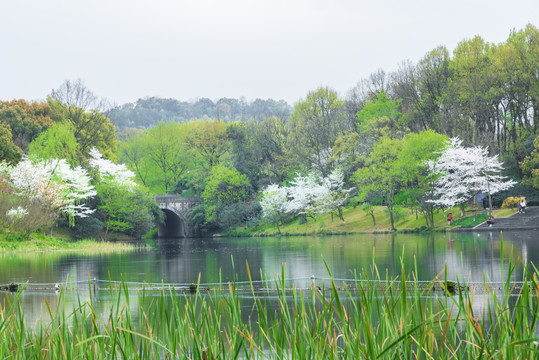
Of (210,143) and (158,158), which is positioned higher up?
(210,143)

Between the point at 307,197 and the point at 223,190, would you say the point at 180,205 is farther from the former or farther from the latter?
the point at 307,197

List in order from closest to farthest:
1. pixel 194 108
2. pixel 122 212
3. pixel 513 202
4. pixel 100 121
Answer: pixel 513 202 → pixel 122 212 → pixel 100 121 → pixel 194 108

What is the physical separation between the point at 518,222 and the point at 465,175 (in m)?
5.71

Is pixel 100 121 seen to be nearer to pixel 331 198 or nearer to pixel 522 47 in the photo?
pixel 331 198

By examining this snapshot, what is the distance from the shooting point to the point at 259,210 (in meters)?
→ 52.6

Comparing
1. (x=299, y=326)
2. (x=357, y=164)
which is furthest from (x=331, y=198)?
(x=299, y=326)

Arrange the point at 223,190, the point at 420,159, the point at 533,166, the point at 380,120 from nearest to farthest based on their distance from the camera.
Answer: the point at 533,166 < the point at 420,159 < the point at 380,120 < the point at 223,190

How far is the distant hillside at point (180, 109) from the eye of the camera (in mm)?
131375

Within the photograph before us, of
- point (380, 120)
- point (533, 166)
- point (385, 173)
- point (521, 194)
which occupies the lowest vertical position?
point (521, 194)

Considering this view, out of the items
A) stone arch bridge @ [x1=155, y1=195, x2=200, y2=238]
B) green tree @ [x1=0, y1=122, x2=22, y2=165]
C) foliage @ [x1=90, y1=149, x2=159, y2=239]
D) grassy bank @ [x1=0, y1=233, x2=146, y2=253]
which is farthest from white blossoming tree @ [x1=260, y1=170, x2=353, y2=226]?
green tree @ [x1=0, y1=122, x2=22, y2=165]

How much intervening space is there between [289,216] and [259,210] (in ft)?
8.85

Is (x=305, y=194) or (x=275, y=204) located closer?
(x=305, y=194)

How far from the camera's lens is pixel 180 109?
5748 inches

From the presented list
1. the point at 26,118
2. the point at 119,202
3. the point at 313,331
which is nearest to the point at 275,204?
the point at 119,202
